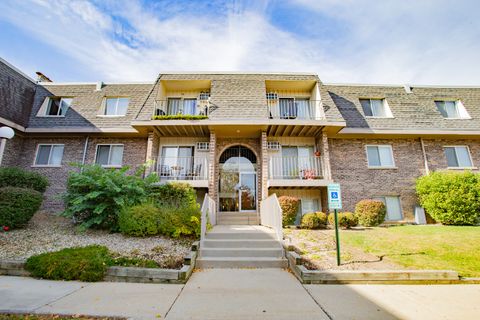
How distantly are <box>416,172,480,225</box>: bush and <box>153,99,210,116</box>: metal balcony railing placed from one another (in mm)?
12437

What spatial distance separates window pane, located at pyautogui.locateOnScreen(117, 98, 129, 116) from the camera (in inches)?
529

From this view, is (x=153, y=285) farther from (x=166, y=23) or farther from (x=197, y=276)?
(x=166, y=23)

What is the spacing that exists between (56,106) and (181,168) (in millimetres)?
8708

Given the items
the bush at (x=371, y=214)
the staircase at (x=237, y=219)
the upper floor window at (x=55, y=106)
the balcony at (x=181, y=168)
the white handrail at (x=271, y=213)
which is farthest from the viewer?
the upper floor window at (x=55, y=106)

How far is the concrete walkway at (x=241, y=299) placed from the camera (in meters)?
3.49

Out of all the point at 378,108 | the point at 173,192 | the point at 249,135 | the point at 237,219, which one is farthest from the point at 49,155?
the point at 378,108

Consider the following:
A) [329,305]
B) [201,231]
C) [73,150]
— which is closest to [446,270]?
[329,305]

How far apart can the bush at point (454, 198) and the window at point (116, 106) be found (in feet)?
55.7

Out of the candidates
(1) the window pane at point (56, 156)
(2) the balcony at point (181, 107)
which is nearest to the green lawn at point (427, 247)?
(2) the balcony at point (181, 107)

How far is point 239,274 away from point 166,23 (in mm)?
7038

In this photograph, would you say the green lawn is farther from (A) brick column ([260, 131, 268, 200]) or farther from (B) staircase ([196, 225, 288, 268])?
(A) brick column ([260, 131, 268, 200])

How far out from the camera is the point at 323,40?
872 cm

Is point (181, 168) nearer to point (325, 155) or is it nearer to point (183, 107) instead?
point (183, 107)

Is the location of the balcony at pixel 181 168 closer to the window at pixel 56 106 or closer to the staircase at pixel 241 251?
the staircase at pixel 241 251
